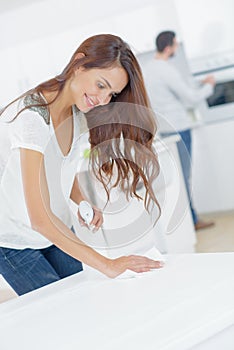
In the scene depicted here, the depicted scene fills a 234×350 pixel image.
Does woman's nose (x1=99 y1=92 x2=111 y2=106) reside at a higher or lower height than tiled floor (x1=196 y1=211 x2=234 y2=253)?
higher

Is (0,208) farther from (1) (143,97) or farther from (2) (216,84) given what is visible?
(2) (216,84)

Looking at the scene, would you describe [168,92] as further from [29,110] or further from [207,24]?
[29,110]

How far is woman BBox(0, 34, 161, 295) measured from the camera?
1204mm

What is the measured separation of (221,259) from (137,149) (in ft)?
0.95

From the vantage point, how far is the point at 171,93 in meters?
3.75

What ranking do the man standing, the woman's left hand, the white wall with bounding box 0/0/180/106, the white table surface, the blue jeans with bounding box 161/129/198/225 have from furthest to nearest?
the white wall with bounding box 0/0/180/106
the man standing
the blue jeans with bounding box 161/129/198/225
the woman's left hand
the white table surface

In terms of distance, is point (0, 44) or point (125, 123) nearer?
point (125, 123)

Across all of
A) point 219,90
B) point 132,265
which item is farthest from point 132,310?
point 219,90

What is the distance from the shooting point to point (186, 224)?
314 centimetres

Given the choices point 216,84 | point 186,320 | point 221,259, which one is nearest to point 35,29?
point 216,84

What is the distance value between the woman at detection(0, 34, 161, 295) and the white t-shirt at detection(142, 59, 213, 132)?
2.28m

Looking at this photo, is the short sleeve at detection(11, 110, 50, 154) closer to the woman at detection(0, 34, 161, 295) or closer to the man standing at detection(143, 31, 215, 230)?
the woman at detection(0, 34, 161, 295)

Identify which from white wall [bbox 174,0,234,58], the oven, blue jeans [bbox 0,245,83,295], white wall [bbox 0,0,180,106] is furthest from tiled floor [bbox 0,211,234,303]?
blue jeans [bbox 0,245,83,295]

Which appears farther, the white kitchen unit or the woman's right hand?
the white kitchen unit
